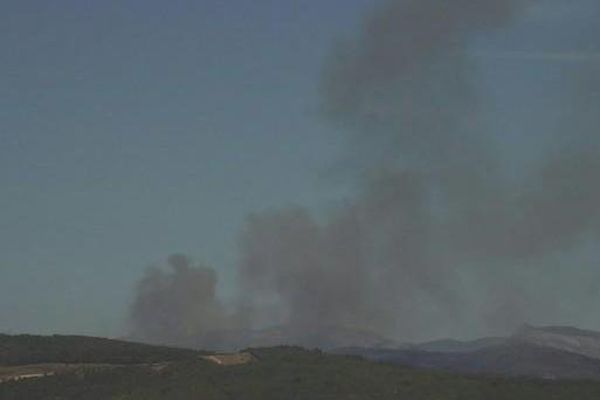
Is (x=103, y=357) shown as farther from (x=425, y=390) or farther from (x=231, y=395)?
(x=425, y=390)

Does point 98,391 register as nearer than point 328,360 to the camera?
Yes

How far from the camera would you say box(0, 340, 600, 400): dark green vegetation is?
149 metres

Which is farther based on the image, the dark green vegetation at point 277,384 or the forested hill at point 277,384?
the dark green vegetation at point 277,384

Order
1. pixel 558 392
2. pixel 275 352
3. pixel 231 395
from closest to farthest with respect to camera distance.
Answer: pixel 231 395, pixel 558 392, pixel 275 352

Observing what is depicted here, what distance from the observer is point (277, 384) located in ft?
508

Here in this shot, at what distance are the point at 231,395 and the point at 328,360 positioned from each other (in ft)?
117

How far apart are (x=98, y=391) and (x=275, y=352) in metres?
43.9

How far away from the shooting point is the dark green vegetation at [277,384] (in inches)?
5881

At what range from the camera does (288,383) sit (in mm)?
156625

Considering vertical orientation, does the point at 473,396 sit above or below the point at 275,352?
below

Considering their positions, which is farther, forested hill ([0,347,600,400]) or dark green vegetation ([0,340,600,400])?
dark green vegetation ([0,340,600,400])

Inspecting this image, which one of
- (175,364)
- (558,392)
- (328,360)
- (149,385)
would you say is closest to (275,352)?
(328,360)

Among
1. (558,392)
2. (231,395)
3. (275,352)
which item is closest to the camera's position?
(231,395)

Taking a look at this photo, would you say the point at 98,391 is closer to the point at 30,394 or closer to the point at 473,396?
the point at 30,394
